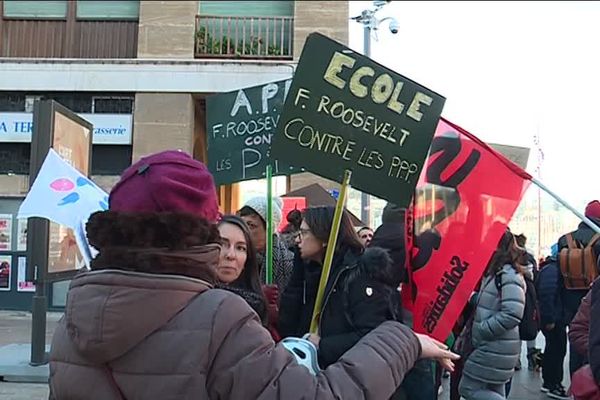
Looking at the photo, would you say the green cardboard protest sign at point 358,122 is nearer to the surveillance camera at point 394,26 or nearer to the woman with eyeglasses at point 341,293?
the woman with eyeglasses at point 341,293

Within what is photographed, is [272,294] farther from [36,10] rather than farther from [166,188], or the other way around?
[36,10]

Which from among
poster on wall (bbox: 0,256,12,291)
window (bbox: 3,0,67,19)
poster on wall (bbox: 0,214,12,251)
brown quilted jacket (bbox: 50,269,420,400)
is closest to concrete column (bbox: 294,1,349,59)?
window (bbox: 3,0,67,19)

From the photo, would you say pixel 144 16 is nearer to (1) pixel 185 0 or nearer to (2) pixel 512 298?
(1) pixel 185 0

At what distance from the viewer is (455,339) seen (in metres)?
6.06

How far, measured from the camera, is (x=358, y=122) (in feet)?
9.59

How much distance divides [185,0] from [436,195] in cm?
1329

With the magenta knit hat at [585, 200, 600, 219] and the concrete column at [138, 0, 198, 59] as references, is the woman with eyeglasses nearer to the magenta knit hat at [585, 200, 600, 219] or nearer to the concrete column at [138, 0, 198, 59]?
the magenta knit hat at [585, 200, 600, 219]

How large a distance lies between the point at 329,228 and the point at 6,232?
11808 mm

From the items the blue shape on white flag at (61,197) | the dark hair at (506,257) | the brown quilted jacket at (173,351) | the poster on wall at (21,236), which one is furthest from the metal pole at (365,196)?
the brown quilted jacket at (173,351)

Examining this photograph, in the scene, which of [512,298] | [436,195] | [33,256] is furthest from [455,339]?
[33,256]

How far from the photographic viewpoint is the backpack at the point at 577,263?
6801 millimetres

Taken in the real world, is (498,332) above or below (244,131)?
below

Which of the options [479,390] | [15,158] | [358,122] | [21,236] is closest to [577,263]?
[479,390]

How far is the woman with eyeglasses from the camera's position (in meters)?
3.14
